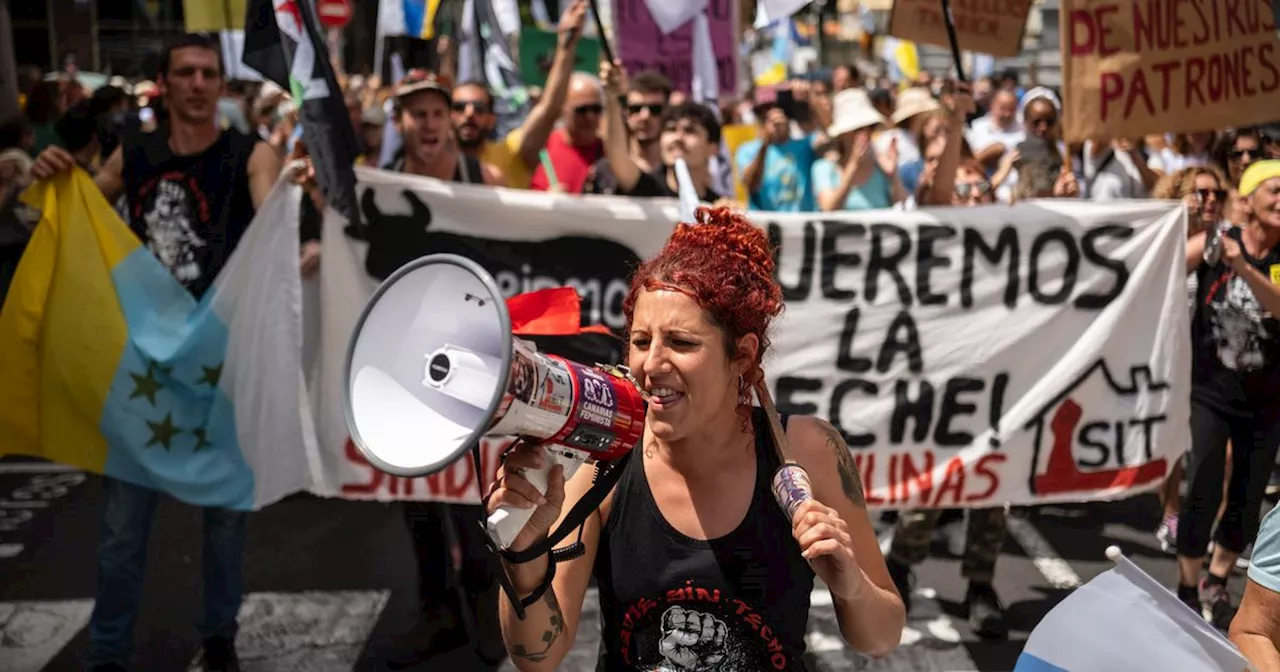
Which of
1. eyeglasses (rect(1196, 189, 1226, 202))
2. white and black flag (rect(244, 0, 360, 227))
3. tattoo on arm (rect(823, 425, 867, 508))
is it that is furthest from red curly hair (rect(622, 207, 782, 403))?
eyeglasses (rect(1196, 189, 1226, 202))

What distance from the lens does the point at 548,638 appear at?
232 centimetres

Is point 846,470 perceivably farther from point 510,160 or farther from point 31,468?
point 31,468

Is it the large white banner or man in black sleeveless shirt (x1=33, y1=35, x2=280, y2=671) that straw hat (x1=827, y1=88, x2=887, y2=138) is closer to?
the large white banner

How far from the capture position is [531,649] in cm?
231

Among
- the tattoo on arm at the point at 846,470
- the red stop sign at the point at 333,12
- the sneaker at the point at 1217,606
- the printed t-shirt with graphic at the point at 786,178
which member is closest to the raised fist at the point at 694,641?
the tattoo on arm at the point at 846,470

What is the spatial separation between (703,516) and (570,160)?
422 centimetres

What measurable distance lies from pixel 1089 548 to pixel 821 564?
414cm

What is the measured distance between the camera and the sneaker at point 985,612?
15.4ft

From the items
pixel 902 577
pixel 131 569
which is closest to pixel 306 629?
pixel 131 569

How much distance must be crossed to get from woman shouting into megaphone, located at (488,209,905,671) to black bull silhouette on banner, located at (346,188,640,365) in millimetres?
2400

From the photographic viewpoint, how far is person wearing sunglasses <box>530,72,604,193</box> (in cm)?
622

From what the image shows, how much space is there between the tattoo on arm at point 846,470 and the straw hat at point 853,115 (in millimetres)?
4284

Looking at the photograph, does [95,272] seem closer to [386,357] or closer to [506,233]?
[506,233]

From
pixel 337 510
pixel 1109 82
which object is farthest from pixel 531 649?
pixel 337 510
